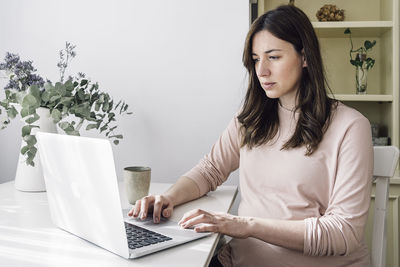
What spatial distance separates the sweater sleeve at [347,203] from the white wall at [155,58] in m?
0.58

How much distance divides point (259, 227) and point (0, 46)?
4.36 ft

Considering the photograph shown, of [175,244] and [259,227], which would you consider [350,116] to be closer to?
[259,227]

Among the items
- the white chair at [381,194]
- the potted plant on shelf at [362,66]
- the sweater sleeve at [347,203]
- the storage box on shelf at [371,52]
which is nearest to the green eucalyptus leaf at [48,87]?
the sweater sleeve at [347,203]

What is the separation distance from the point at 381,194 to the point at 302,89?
37 centimetres

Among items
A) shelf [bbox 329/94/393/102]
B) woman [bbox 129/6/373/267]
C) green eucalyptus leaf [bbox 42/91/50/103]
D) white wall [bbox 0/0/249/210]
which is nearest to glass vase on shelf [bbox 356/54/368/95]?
shelf [bbox 329/94/393/102]

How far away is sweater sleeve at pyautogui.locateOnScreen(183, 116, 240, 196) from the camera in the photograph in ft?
4.31

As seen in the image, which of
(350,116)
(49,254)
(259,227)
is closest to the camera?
(49,254)

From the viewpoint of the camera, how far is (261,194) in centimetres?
117

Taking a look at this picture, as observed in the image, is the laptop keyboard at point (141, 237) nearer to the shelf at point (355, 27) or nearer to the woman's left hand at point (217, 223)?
the woman's left hand at point (217, 223)

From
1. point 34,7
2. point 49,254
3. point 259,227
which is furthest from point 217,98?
point 49,254

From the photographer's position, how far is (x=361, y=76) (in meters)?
2.25

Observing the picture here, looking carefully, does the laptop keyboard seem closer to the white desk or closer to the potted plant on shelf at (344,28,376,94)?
the white desk

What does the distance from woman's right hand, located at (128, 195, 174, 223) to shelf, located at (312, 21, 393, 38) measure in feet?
4.74

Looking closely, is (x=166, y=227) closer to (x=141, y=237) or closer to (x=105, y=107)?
(x=141, y=237)
